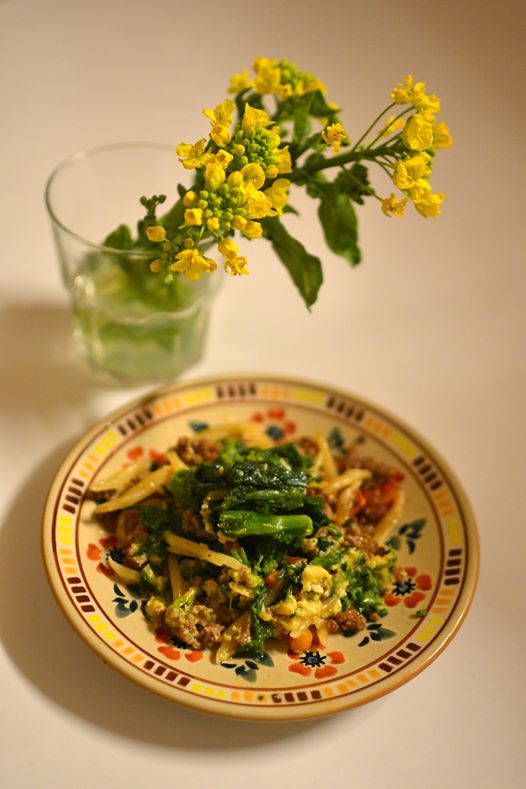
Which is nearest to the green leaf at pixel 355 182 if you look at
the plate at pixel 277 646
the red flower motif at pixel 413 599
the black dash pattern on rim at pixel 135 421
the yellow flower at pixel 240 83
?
the yellow flower at pixel 240 83

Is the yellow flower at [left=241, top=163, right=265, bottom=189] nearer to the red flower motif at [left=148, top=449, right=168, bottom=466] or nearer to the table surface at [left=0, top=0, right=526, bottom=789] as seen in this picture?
the red flower motif at [left=148, top=449, right=168, bottom=466]

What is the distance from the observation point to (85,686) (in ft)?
8.73

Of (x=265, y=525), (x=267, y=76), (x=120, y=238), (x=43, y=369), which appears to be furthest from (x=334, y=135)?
(x=43, y=369)

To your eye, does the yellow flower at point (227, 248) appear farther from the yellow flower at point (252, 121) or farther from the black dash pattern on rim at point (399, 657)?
the black dash pattern on rim at point (399, 657)

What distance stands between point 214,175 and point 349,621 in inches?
48.3

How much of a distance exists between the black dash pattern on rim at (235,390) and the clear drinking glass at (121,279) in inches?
9.6

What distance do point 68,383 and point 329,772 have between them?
1.67 meters

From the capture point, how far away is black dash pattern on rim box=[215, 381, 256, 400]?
340 cm

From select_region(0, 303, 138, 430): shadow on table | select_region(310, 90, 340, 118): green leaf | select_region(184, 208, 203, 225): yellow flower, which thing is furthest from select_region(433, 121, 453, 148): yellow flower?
select_region(0, 303, 138, 430): shadow on table

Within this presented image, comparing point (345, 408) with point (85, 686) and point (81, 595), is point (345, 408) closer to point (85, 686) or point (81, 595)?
point (81, 595)

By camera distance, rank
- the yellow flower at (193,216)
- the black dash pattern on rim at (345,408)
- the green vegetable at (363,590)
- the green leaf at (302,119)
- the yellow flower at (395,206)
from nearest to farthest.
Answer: the yellow flower at (193,216) < the yellow flower at (395,206) < the green vegetable at (363,590) < the green leaf at (302,119) < the black dash pattern on rim at (345,408)

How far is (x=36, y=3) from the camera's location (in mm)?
4117

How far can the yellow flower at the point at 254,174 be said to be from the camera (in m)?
2.46

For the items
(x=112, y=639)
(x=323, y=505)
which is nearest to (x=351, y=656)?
(x=323, y=505)
